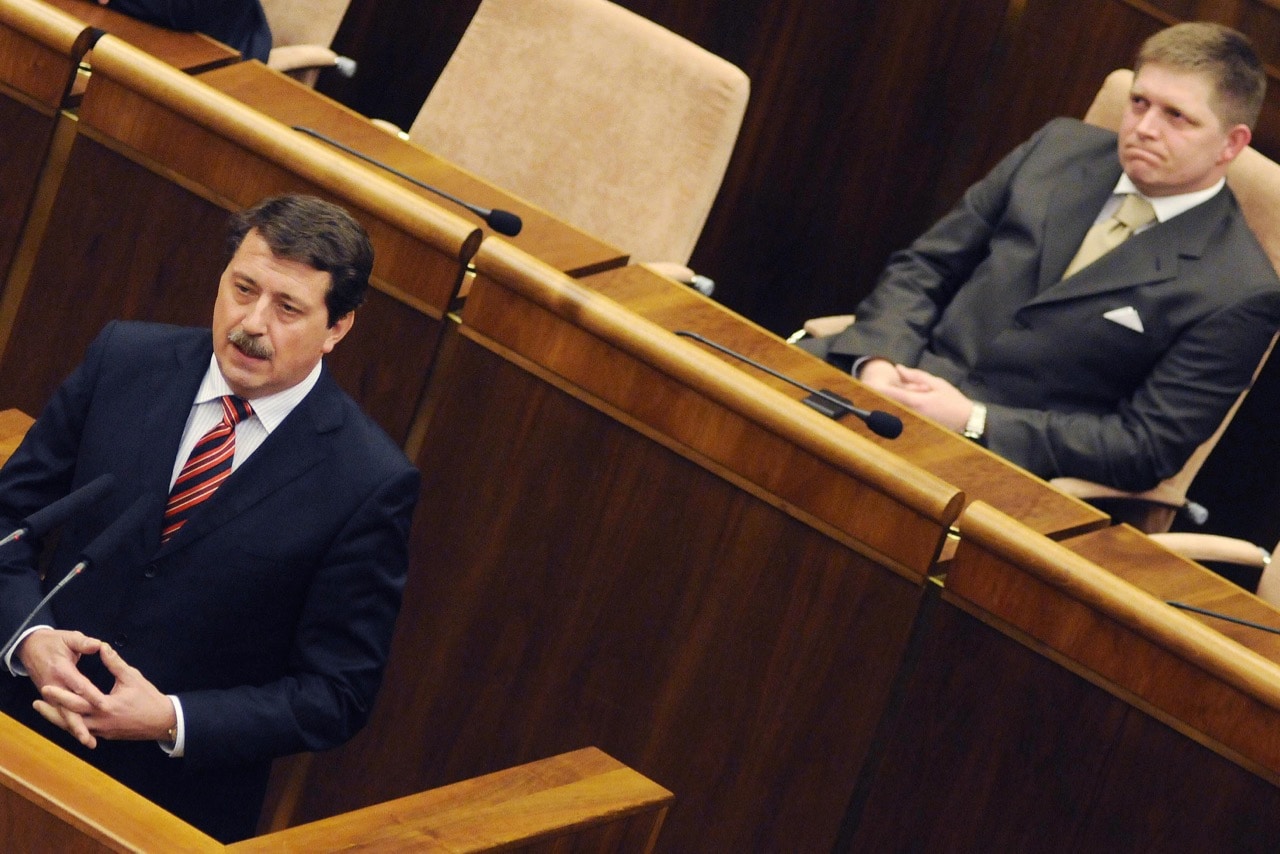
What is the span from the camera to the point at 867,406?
151 cm

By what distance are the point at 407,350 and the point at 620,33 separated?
66cm

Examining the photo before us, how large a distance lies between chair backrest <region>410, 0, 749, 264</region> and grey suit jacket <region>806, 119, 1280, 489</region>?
0.23 m

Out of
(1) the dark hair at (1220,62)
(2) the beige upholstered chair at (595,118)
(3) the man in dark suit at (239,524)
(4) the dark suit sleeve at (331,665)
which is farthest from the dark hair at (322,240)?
(1) the dark hair at (1220,62)

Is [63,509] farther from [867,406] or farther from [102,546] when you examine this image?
[867,406]

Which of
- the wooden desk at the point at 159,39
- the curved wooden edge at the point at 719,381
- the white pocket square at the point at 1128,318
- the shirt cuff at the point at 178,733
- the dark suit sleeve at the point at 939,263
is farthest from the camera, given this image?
the dark suit sleeve at the point at 939,263

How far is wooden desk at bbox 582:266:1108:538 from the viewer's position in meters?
1.44

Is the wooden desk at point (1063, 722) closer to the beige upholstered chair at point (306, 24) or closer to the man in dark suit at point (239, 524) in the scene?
the man in dark suit at point (239, 524)

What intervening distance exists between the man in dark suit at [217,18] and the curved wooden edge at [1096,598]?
98cm

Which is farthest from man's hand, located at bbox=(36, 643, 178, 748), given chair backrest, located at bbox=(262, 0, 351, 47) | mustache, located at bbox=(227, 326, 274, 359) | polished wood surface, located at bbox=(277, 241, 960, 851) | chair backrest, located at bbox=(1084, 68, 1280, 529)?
chair backrest, located at bbox=(262, 0, 351, 47)

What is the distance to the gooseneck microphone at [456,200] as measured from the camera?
1.50m

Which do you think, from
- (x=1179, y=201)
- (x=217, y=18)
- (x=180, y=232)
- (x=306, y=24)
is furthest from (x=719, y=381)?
(x=306, y=24)

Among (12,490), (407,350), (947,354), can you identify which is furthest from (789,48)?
(12,490)

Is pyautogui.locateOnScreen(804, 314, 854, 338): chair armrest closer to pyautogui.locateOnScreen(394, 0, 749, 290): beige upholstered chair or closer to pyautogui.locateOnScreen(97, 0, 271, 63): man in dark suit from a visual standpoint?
pyautogui.locateOnScreen(394, 0, 749, 290): beige upholstered chair

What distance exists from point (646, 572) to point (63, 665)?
1.42ft
